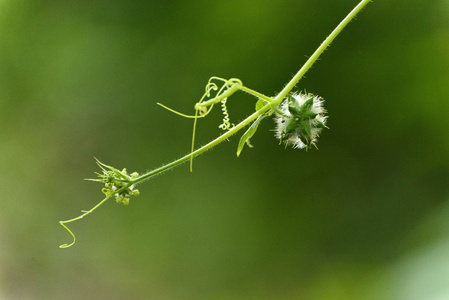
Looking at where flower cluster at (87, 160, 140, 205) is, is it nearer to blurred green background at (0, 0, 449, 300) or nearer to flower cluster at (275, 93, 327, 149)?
flower cluster at (275, 93, 327, 149)

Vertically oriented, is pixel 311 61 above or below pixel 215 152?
below

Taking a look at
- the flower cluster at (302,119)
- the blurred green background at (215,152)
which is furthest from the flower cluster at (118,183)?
the blurred green background at (215,152)

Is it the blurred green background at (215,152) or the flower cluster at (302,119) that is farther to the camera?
the blurred green background at (215,152)

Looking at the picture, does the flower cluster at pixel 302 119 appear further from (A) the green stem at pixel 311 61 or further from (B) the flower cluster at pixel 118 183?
(B) the flower cluster at pixel 118 183

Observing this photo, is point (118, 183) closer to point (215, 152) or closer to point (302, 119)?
point (302, 119)

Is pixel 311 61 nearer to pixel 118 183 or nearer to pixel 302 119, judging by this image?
pixel 302 119

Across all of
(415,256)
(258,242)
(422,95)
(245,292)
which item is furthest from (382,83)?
(245,292)

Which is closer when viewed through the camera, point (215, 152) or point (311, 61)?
point (311, 61)

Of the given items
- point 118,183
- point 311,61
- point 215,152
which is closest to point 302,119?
point 311,61

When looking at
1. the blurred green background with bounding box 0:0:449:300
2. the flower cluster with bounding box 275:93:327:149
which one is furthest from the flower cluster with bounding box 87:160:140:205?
the blurred green background with bounding box 0:0:449:300

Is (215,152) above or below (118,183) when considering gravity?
above
